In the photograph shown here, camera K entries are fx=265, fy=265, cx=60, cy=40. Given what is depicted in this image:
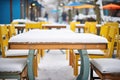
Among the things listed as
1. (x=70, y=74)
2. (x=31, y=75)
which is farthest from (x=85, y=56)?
(x=70, y=74)

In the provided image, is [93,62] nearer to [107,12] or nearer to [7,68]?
[7,68]

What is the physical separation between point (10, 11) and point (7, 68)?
10915 millimetres

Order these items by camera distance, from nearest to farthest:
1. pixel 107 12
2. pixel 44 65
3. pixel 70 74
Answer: pixel 70 74 < pixel 44 65 < pixel 107 12

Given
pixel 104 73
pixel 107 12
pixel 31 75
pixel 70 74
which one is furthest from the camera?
pixel 107 12

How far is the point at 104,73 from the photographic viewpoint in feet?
10.5

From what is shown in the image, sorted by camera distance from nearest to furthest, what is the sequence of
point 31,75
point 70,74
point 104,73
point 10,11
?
point 104,73, point 31,75, point 70,74, point 10,11

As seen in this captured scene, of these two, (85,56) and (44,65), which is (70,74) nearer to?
(44,65)

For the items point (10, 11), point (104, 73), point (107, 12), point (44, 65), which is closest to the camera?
point (104, 73)

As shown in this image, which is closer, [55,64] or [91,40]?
[91,40]

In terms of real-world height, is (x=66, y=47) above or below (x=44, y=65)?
above

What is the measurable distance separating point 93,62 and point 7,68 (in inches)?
47.7

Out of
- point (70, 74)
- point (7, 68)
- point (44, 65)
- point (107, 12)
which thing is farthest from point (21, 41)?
point (107, 12)

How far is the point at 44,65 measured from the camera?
6352 mm

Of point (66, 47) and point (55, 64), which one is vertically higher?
point (66, 47)
